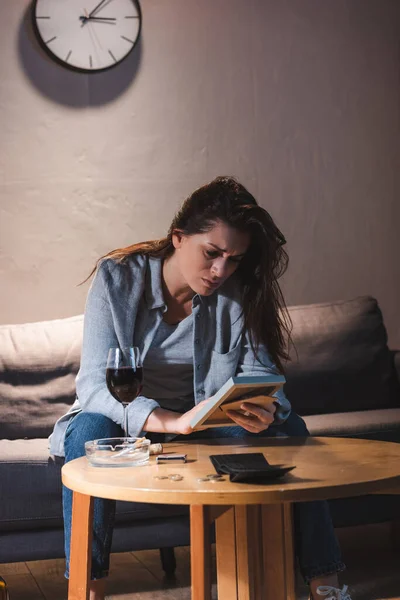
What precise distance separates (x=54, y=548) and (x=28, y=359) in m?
0.69

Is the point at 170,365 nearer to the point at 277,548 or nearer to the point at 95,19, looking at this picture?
the point at 277,548

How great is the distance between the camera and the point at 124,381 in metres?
1.49

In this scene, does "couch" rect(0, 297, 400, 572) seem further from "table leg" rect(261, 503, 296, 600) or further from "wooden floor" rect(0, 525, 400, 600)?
"table leg" rect(261, 503, 296, 600)

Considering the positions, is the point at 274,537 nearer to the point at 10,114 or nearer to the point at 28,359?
the point at 28,359

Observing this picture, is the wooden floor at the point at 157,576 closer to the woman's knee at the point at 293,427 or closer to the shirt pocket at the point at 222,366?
the woman's knee at the point at 293,427

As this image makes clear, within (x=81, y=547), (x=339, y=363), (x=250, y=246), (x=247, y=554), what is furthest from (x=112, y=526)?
(x=339, y=363)

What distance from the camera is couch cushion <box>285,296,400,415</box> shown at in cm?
275

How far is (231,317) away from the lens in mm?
2074

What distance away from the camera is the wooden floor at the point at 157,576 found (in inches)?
85.4

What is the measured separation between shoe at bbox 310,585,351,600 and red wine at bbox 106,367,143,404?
22.2 inches

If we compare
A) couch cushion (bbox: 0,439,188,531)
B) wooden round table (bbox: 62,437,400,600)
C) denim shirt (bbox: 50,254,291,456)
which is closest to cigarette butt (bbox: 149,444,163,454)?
wooden round table (bbox: 62,437,400,600)

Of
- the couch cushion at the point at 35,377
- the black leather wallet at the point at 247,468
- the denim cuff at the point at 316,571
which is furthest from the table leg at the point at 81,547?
the couch cushion at the point at 35,377

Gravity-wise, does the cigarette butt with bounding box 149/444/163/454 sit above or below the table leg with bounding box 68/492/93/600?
above

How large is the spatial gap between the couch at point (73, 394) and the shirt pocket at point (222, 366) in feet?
1.21
